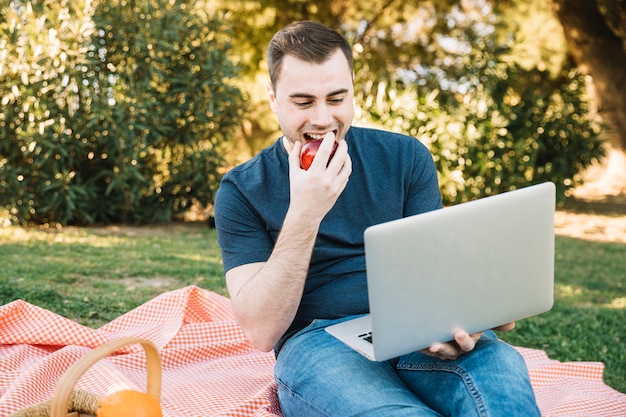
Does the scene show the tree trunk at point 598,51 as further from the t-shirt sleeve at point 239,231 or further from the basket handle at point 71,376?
the basket handle at point 71,376

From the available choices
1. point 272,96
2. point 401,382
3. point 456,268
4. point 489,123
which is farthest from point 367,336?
point 489,123

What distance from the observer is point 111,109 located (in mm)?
7391

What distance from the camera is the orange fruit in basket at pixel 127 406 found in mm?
1667

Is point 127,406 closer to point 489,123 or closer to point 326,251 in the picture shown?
point 326,251

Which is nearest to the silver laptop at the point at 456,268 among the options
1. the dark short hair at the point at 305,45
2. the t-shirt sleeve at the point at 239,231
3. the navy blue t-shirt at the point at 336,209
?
the navy blue t-shirt at the point at 336,209

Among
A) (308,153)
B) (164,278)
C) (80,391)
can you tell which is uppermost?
(308,153)

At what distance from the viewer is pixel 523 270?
1879 mm

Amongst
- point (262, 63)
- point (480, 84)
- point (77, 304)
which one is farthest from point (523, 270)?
point (262, 63)

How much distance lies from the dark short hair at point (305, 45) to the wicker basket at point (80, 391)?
0.99 meters

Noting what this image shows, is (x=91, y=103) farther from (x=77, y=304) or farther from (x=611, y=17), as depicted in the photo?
(x=611, y=17)

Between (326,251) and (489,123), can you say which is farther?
(489,123)

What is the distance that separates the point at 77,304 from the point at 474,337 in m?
2.96

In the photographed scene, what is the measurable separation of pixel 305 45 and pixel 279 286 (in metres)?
0.77

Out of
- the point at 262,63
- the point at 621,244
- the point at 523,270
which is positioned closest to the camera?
the point at 523,270
